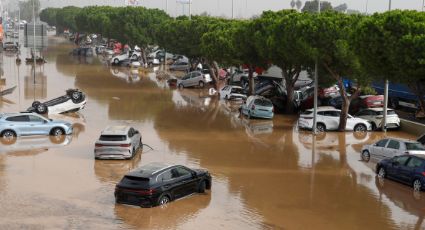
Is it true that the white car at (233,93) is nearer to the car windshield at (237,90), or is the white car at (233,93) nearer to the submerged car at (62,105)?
the car windshield at (237,90)

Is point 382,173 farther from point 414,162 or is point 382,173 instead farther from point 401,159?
point 414,162

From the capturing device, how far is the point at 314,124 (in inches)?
1342

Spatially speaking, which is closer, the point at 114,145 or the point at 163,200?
the point at 163,200

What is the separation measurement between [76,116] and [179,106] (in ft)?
28.6

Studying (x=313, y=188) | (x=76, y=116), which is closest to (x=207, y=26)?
(x=76, y=116)

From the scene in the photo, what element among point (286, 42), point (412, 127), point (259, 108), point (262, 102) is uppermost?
point (286, 42)

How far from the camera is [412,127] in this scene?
116 ft

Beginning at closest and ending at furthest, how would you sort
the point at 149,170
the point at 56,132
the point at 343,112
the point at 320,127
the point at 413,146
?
the point at 149,170 → the point at 413,146 → the point at 56,132 → the point at 343,112 → the point at 320,127

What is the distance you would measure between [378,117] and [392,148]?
11499 millimetres

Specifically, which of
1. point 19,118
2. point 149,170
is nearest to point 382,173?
point 149,170

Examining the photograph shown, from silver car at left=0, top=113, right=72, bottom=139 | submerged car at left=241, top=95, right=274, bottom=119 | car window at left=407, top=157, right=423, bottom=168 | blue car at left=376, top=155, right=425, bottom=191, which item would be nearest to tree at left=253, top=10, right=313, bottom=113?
submerged car at left=241, top=95, right=274, bottom=119

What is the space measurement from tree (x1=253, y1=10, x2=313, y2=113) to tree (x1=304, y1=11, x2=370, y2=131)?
505 mm

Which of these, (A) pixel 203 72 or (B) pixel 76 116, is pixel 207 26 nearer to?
(A) pixel 203 72

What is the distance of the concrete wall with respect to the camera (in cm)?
3431
